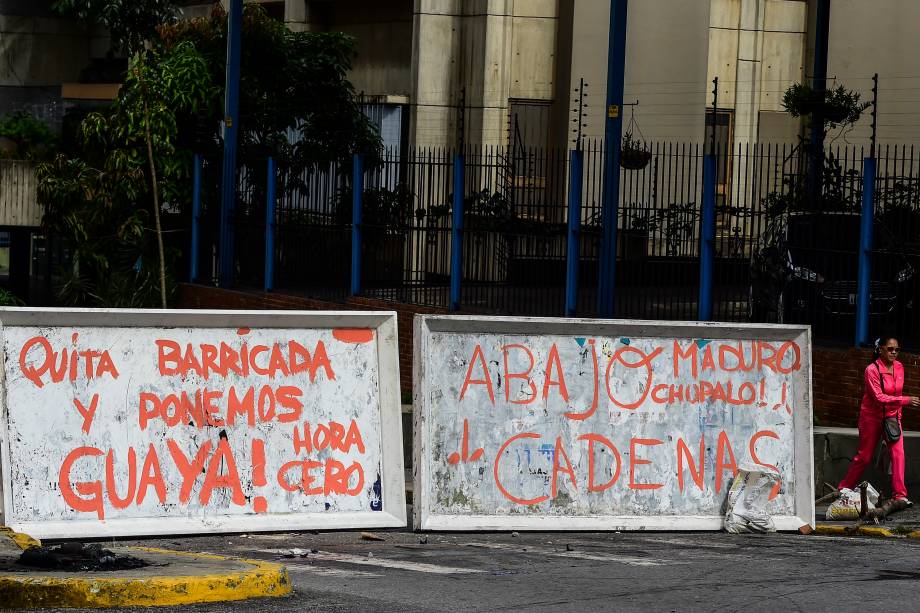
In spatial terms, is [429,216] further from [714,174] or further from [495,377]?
[495,377]

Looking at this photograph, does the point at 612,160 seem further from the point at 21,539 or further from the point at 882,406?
the point at 21,539

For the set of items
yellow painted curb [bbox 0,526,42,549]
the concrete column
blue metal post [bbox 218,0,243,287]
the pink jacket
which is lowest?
yellow painted curb [bbox 0,526,42,549]

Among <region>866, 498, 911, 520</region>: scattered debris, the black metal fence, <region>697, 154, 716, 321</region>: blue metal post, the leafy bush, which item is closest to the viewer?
<region>866, 498, 911, 520</region>: scattered debris

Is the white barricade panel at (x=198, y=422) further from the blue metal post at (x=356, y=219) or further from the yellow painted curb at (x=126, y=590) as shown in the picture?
the blue metal post at (x=356, y=219)

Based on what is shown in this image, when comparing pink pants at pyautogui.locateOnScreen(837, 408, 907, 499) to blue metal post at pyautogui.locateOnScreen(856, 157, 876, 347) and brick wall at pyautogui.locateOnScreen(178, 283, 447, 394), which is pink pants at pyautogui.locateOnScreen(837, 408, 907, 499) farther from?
brick wall at pyautogui.locateOnScreen(178, 283, 447, 394)

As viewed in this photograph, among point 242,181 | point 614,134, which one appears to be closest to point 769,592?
point 614,134

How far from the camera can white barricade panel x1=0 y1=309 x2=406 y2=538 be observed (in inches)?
381

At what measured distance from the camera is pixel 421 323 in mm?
10594

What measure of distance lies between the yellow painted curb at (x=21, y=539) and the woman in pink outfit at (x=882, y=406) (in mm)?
6806

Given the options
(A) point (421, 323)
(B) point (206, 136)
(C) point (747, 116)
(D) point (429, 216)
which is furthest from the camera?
(C) point (747, 116)

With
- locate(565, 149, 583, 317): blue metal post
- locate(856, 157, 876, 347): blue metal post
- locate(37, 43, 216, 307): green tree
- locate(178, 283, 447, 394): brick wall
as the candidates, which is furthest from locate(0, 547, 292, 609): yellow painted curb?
locate(37, 43, 216, 307): green tree

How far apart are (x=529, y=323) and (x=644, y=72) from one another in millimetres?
19574

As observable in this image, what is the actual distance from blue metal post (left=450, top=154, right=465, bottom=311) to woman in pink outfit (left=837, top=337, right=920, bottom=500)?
6.52 m

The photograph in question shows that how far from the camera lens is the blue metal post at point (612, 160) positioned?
1661 centimetres
